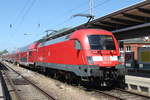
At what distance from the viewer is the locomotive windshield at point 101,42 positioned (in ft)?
41.7

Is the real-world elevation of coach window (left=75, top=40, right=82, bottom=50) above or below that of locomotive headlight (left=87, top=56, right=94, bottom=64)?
above

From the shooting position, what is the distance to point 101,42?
12.9 m

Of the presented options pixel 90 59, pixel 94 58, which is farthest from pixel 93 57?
pixel 90 59

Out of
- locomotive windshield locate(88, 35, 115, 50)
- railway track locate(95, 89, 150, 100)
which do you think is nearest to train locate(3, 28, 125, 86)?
locomotive windshield locate(88, 35, 115, 50)

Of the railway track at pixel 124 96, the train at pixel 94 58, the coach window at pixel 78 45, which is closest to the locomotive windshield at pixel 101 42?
the train at pixel 94 58

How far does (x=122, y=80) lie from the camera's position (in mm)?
13031

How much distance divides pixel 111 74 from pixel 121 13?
12.3ft

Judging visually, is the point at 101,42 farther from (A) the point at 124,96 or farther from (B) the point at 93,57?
(A) the point at 124,96

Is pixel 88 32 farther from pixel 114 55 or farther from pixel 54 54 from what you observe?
pixel 54 54

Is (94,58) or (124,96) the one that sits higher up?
(94,58)

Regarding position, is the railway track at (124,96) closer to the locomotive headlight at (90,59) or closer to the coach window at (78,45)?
the locomotive headlight at (90,59)

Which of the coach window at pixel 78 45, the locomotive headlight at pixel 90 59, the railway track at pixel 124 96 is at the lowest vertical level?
the railway track at pixel 124 96

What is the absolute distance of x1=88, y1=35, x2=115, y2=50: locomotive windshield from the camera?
1271cm

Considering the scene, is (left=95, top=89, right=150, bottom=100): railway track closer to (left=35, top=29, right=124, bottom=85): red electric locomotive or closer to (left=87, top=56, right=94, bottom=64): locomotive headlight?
(left=35, top=29, right=124, bottom=85): red electric locomotive
